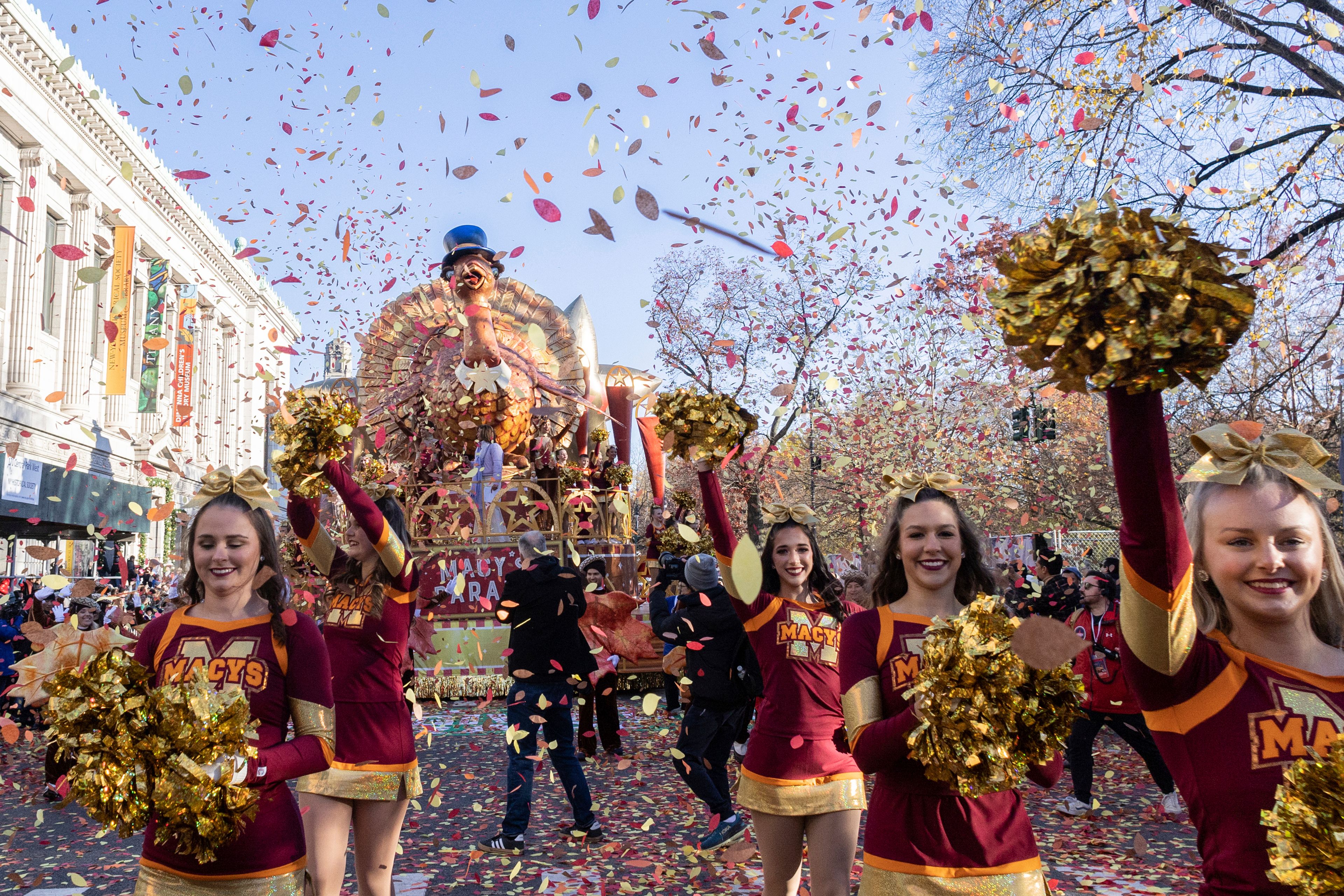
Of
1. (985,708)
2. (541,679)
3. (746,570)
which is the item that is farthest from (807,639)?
(541,679)

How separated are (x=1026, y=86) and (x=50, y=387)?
28789mm

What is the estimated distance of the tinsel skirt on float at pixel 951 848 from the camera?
8.50ft

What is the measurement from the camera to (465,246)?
13680mm

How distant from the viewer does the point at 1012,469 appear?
23.2 m

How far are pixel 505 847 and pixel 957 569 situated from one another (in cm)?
400

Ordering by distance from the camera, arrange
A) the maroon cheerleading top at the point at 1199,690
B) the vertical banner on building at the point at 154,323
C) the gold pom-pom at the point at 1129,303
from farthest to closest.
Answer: the vertical banner on building at the point at 154,323, the maroon cheerleading top at the point at 1199,690, the gold pom-pom at the point at 1129,303

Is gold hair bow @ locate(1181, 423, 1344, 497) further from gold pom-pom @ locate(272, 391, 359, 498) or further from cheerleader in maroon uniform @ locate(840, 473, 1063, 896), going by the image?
gold pom-pom @ locate(272, 391, 359, 498)

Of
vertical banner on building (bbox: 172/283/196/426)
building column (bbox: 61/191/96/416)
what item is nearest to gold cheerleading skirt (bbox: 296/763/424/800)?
building column (bbox: 61/191/96/416)

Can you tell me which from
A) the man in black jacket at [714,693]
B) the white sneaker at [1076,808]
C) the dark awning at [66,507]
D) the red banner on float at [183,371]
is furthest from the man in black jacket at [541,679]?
the red banner on float at [183,371]

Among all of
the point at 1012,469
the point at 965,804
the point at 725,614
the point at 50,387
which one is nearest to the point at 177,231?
the point at 50,387

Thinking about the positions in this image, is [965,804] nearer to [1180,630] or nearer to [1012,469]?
[1180,630]

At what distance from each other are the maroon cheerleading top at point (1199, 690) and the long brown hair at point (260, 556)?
2482 mm

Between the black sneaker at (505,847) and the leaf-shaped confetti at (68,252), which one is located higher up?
the leaf-shaped confetti at (68,252)

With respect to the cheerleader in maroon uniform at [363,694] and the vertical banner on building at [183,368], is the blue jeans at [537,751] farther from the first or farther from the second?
the vertical banner on building at [183,368]
